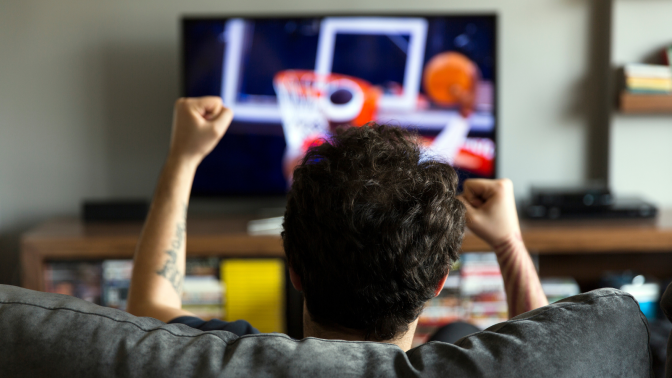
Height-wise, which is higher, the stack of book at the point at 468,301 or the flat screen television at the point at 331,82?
the flat screen television at the point at 331,82

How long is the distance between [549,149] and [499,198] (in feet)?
6.68

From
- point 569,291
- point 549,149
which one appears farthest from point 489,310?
point 549,149

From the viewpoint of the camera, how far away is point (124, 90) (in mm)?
2727

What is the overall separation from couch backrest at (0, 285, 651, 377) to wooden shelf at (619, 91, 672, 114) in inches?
91.5

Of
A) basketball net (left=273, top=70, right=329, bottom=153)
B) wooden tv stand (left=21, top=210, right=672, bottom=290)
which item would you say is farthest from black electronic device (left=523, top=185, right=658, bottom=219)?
basketball net (left=273, top=70, right=329, bottom=153)

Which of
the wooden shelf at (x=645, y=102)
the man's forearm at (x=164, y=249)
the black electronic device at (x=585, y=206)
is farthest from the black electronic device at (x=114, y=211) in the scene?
the wooden shelf at (x=645, y=102)

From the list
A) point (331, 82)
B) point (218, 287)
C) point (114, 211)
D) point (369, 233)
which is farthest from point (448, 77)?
point (369, 233)

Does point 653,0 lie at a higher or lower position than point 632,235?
higher

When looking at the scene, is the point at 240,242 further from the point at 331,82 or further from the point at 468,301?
the point at 468,301

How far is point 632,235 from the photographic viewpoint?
2279 millimetres

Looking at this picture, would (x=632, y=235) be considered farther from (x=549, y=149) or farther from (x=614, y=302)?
(x=614, y=302)

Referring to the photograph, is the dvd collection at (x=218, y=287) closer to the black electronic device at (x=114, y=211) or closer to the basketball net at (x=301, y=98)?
the black electronic device at (x=114, y=211)

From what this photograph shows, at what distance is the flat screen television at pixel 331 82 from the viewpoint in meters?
2.53

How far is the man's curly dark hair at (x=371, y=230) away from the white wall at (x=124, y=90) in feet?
7.09
